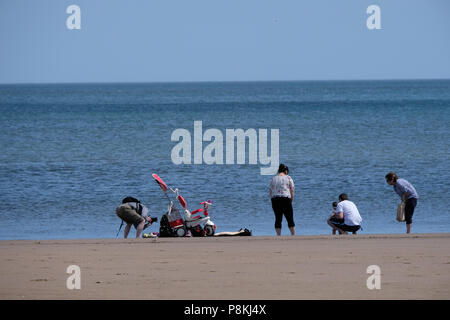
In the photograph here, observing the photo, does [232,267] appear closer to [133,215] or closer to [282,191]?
[282,191]

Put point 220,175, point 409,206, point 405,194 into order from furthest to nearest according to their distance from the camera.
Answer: point 220,175 < point 409,206 < point 405,194

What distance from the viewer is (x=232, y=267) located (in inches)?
431

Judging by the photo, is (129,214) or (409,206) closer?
(409,206)

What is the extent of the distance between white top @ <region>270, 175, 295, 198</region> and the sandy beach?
0.75 m

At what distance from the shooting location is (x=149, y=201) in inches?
873

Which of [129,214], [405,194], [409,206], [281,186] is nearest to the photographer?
[281,186]

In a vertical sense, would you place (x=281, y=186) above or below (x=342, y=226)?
above

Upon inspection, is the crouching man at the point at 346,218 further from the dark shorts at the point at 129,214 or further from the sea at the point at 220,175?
the dark shorts at the point at 129,214

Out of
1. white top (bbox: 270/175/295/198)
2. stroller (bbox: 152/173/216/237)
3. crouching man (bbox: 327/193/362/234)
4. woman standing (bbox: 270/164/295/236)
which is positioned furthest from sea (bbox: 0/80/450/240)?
white top (bbox: 270/175/295/198)

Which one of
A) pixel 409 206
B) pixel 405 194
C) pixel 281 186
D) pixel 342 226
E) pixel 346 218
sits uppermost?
pixel 281 186

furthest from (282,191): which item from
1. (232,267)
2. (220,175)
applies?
(220,175)

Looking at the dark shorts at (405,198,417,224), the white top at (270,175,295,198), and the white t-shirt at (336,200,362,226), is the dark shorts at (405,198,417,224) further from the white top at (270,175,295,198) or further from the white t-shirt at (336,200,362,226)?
the white top at (270,175,295,198)

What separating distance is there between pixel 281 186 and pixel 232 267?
3341mm
